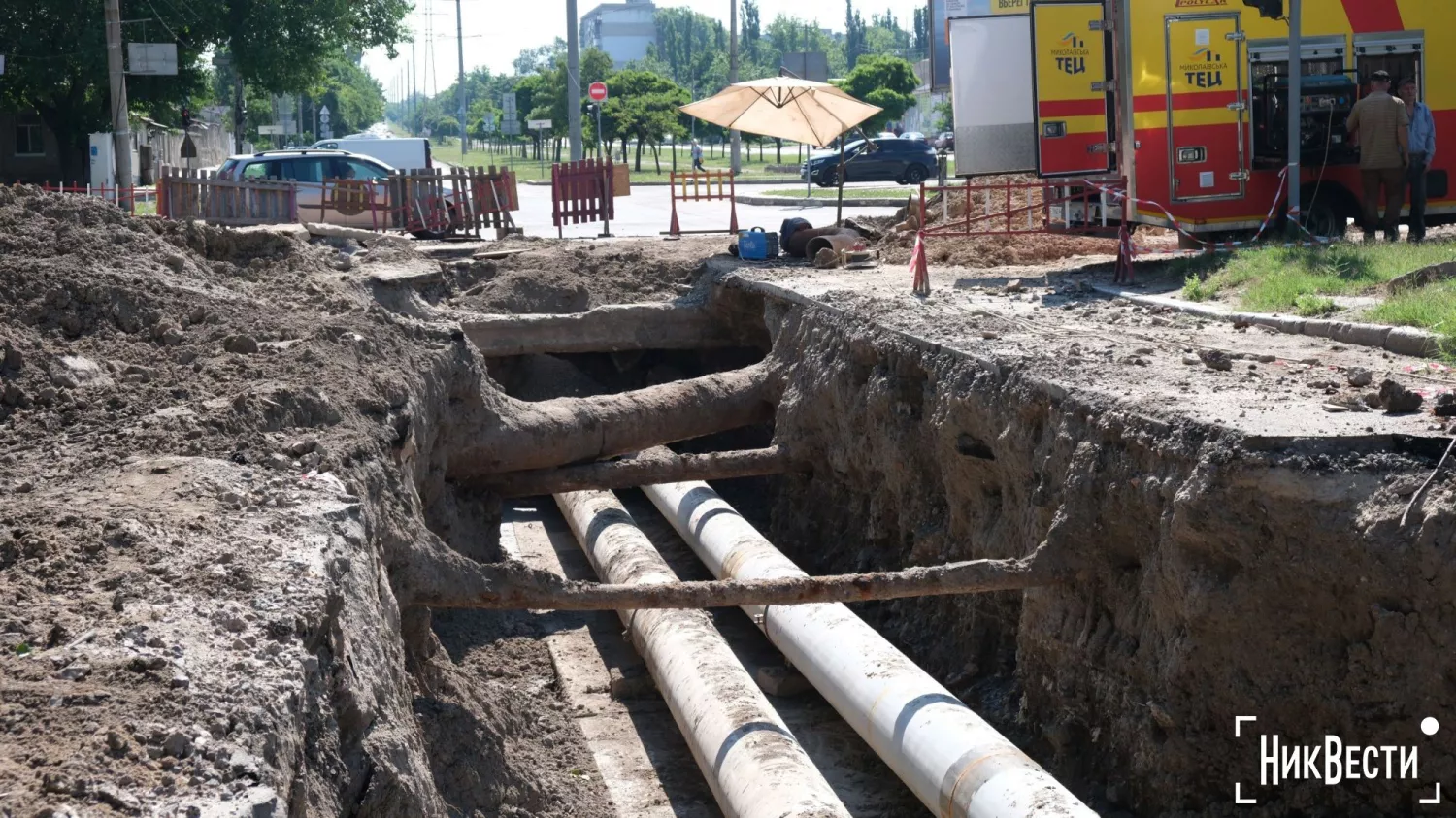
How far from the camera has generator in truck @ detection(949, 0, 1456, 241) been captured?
13891mm

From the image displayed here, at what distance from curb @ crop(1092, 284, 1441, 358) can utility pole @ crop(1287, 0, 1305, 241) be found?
2889 millimetres

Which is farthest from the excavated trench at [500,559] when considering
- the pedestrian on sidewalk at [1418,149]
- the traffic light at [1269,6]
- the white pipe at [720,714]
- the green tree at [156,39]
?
the green tree at [156,39]

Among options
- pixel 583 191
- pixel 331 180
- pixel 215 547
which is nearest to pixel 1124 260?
pixel 215 547

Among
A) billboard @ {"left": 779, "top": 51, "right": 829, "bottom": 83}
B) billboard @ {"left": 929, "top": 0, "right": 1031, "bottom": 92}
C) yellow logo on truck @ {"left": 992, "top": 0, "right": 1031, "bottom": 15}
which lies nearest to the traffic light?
billboard @ {"left": 929, "top": 0, "right": 1031, "bottom": 92}

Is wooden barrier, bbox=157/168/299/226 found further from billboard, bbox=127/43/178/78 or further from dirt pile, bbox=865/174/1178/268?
billboard, bbox=127/43/178/78

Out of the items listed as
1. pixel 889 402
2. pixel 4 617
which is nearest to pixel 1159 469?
pixel 889 402

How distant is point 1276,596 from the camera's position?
6289 mm

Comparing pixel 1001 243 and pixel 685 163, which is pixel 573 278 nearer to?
pixel 1001 243

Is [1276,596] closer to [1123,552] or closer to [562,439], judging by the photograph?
[1123,552]

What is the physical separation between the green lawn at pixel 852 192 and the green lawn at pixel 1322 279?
18655 mm

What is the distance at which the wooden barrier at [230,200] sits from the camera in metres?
17.9

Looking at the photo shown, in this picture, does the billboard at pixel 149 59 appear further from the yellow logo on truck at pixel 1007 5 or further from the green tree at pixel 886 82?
the green tree at pixel 886 82

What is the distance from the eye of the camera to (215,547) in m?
4.76

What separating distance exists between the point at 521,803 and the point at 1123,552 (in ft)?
10.3
